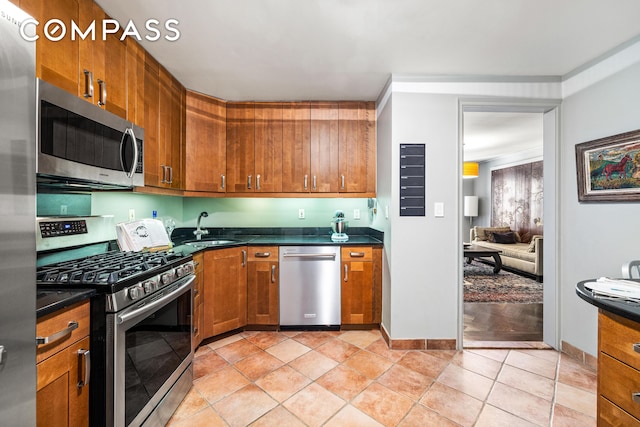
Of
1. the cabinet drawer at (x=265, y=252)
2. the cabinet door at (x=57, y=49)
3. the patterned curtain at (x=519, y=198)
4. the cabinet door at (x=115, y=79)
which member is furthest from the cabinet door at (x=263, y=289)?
the patterned curtain at (x=519, y=198)

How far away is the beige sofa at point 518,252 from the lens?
471cm

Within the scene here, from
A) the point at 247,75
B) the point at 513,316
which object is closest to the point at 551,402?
the point at 513,316

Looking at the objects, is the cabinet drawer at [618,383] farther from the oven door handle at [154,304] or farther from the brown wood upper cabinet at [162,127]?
the brown wood upper cabinet at [162,127]

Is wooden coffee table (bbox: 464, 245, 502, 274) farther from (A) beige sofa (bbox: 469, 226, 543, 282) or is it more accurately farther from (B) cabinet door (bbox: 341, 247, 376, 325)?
(B) cabinet door (bbox: 341, 247, 376, 325)

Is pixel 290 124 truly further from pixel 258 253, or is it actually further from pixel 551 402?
pixel 551 402

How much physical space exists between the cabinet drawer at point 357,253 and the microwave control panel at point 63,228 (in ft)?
6.81

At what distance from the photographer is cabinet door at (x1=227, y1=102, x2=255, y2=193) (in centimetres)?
301

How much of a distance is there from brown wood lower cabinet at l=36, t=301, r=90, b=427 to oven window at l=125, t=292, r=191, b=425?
6.7 inches

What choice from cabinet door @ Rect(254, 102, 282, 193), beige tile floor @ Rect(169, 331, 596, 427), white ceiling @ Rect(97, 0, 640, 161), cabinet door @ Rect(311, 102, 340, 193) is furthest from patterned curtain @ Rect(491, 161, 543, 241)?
cabinet door @ Rect(254, 102, 282, 193)

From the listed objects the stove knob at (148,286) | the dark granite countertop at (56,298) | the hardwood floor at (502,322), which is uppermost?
the dark granite countertop at (56,298)

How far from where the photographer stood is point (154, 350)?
1.51m


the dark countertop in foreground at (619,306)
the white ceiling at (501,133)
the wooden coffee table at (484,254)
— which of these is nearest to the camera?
the dark countertop in foreground at (619,306)

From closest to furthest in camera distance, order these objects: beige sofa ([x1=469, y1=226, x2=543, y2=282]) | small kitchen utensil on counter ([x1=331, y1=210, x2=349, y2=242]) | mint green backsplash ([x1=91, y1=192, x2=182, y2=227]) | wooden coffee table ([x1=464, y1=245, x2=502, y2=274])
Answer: mint green backsplash ([x1=91, y1=192, x2=182, y2=227]) < small kitchen utensil on counter ([x1=331, y1=210, x2=349, y2=242]) < beige sofa ([x1=469, y1=226, x2=543, y2=282]) < wooden coffee table ([x1=464, y1=245, x2=502, y2=274])

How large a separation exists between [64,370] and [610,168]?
3.40 m
